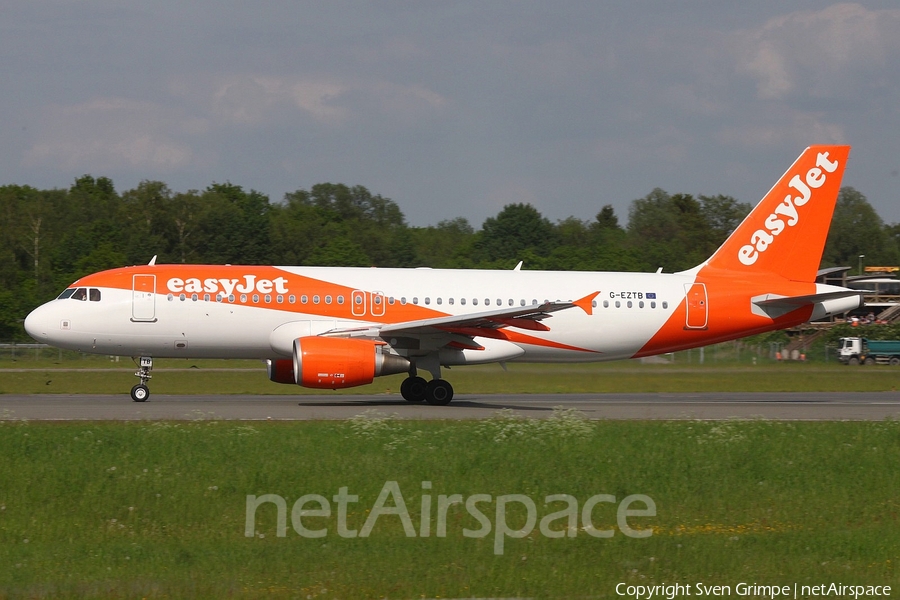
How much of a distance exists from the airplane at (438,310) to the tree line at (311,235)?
27646 mm

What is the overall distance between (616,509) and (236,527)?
4.10 meters

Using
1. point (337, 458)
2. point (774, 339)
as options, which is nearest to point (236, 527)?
point (337, 458)

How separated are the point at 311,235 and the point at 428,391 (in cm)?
5697

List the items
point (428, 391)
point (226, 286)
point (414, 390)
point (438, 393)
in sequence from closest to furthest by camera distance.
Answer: point (226, 286), point (438, 393), point (428, 391), point (414, 390)

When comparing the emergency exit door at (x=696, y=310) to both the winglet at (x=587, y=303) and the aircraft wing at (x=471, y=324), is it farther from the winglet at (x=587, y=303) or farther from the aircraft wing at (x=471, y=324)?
the aircraft wing at (x=471, y=324)

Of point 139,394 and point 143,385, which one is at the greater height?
point 143,385

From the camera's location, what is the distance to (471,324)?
74.3 ft

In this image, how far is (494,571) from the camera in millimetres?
8625

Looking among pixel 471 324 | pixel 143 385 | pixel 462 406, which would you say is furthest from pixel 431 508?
pixel 143 385

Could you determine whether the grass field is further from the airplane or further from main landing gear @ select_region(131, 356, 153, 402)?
the airplane

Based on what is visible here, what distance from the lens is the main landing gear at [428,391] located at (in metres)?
23.9

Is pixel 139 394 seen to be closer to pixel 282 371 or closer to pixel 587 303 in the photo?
pixel 282 371

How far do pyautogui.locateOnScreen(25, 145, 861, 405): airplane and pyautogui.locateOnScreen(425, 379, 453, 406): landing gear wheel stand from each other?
0.11ft

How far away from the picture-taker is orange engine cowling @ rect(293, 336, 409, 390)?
21500 mm
